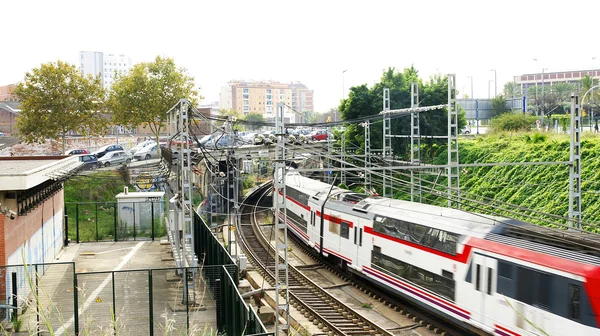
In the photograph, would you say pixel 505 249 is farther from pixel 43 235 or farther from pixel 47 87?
pixel 47 87

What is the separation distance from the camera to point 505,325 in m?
12.1

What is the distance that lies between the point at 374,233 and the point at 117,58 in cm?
19539

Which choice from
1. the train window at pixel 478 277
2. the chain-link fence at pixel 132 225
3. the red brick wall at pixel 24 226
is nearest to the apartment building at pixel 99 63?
→ the chain-link fence at pixel 132 225

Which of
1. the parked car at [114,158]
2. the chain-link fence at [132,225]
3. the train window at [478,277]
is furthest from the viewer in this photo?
the parked car at [114,158]

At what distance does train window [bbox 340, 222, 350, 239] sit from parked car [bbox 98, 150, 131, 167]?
2962cm

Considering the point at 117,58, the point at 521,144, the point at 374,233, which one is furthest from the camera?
the point at 117,58

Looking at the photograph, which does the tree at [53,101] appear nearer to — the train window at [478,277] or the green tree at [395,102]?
the green tree at [395,102]

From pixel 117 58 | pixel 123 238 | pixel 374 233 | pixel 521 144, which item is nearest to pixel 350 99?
pixel 521 144

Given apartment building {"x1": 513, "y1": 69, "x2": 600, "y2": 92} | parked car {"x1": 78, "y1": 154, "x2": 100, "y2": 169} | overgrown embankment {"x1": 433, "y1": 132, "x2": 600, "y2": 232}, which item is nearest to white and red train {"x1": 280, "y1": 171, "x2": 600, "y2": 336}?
overgrown embankment {"x1": 433, "y1": 132, "x2": 600, "y2": 232}

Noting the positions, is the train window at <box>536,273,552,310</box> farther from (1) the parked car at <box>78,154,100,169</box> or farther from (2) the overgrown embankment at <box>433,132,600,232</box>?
(1) the parked car at <box>78,154,100,169</box>

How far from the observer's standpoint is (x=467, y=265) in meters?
13.5

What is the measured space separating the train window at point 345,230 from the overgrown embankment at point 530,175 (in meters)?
4.01

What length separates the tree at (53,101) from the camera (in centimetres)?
3894

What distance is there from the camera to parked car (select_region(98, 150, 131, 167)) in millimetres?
46281
